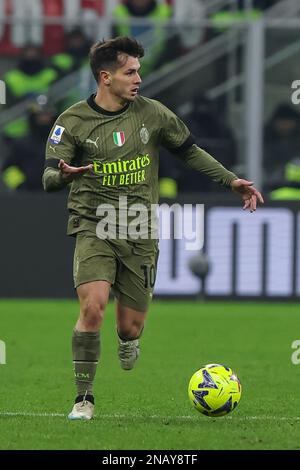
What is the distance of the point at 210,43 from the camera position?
15.8 metres

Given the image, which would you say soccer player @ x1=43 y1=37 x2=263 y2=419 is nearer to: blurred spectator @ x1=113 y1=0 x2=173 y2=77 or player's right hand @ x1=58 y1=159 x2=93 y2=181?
player's right hand @ x1=58 y1=159 x2=93 y2=181

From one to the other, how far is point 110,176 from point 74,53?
8289mm

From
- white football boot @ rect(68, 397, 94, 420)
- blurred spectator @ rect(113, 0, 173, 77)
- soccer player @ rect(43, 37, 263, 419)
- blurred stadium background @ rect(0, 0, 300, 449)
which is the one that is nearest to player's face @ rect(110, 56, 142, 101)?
soccer player @ rect(43, 37, 263, 419)

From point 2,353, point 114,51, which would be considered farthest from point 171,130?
point 2,353

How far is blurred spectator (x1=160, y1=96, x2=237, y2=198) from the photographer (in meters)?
15.3

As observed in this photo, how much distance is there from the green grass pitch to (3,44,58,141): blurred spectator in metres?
2.30

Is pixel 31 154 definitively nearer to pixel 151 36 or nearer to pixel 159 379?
pixel 151 36

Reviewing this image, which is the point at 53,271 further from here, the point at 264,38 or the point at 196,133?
the point at 264,38

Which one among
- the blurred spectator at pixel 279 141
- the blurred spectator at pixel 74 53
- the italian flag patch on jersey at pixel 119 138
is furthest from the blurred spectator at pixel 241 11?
the italian flag patch on jersey at pixel 119 138

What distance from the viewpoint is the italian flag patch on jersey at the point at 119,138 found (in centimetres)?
762

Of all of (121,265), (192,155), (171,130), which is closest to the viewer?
(121,265)

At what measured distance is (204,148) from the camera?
602 inches

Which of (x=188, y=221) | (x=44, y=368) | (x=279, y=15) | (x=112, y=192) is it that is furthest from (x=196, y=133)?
(x=112, y=192)
